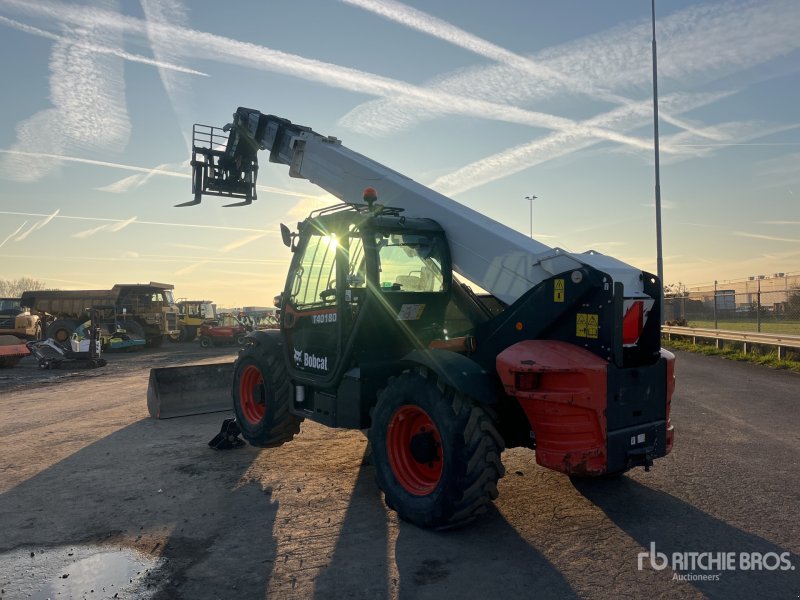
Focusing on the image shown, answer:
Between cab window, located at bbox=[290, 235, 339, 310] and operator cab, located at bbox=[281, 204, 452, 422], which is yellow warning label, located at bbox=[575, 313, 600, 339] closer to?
operator cab, located at bbox=[281, 204, 452, 422]

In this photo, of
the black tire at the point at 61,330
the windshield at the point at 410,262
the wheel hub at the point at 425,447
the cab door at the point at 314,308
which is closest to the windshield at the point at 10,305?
the black tire at the point at 61,330

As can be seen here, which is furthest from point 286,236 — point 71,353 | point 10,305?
point 10,305

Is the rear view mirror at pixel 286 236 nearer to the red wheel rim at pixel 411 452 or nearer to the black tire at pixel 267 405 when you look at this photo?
the black tire at pixel 267 405

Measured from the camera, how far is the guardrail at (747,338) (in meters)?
14.8

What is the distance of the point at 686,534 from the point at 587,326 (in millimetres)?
1714

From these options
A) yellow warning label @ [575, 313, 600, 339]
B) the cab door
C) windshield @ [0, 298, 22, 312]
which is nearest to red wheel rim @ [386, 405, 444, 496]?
the cab door

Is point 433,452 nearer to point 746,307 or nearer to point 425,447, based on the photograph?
point 425,447

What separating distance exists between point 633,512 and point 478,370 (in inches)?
72.3

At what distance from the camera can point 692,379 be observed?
12391 millimetres

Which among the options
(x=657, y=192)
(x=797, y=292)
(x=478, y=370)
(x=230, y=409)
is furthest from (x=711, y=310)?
(x=478, y=370)

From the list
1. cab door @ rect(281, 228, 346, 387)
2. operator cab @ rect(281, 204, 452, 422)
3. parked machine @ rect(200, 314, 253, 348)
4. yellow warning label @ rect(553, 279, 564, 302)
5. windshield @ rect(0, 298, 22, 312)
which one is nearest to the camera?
yellow warning label @ rect(553, 279, 564, 302)

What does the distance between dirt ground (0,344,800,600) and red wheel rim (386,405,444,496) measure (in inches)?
13.8

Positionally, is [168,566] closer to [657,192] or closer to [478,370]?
[478,370]

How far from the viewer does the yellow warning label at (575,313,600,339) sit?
417cm
